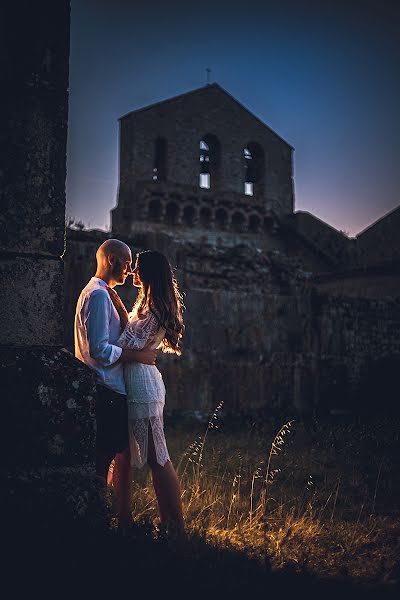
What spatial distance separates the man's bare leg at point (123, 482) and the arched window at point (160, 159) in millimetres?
23112

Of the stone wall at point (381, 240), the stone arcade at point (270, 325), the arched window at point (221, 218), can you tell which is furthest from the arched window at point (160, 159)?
the stone arcade at point (270, 325)

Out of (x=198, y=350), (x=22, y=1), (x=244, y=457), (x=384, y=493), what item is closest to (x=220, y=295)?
(x=198, y=350)

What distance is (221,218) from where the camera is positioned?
87.4 ft

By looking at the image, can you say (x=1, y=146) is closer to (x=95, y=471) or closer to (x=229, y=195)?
(x=95, y=471)

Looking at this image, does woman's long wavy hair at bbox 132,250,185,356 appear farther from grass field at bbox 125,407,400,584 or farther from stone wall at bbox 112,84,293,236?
stone wall at bbox 112,84,293,236

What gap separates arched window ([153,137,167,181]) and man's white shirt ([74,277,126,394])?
22.9 meters

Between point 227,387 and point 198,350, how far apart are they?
2.27 ft

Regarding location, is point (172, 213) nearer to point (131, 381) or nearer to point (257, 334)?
point (257, 334)

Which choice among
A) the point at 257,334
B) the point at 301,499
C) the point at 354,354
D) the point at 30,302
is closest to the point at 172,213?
the point at 354,354

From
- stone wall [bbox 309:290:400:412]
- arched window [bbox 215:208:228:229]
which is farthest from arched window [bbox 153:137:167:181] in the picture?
stone wall [bbox 309:290:400:412]

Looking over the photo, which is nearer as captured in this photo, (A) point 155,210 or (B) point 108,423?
(B) point 108,423

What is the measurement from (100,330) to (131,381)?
0.33 meters

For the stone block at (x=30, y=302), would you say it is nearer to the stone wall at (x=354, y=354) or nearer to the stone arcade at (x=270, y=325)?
the stone arcade at (x=270, y=325)

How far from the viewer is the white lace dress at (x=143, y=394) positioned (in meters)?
3.33
